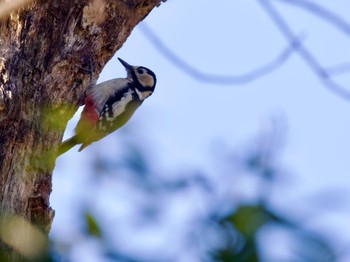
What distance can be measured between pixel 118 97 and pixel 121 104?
9 cm

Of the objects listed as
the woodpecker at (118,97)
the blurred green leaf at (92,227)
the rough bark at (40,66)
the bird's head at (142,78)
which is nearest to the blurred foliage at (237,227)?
the blurred green leaf at (92,227)

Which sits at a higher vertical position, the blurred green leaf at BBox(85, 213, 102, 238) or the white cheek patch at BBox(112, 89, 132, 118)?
the white cheek patch at BBox(112, 89, 132, 118)

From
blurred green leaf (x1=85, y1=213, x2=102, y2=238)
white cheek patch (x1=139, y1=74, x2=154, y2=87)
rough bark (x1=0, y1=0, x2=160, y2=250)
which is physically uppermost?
white cheek patch (x1=139, y1=74, x2=154, y2=87)

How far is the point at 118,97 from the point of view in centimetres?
548

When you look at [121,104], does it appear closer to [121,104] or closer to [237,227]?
[121,104]

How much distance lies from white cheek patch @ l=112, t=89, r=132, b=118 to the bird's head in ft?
0.48

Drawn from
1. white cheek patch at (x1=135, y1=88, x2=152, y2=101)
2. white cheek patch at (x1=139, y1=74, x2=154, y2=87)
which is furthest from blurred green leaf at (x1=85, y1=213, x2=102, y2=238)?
white cheek patch at (x1=139, y1=74, x2=154, y2=87)

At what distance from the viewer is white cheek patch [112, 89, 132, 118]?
17.3 ft

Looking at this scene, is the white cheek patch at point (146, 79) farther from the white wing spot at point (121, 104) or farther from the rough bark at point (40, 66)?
the rough bark at point (40, 66)

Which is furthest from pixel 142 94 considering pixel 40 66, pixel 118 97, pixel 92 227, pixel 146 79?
pixel 92 227

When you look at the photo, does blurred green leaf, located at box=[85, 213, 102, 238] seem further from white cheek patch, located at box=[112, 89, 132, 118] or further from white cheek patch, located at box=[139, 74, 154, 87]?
white cheek patch, located at box=[139, 74, 154, 87]

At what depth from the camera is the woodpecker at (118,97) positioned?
474 centimetres

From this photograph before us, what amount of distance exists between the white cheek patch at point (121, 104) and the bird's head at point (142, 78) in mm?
147

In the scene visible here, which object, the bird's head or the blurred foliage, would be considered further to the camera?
the bird's head
